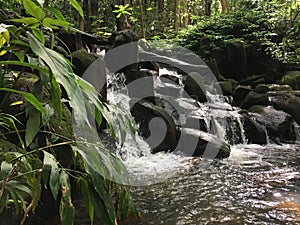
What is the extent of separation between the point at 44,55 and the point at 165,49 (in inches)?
509

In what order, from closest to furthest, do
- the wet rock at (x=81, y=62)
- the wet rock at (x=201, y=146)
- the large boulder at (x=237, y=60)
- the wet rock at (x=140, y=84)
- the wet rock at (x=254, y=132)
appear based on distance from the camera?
the wet rock at (x=201, y=146), the wet rock at (x=81, y=62), the wet rock at (x=140, y=84), the wet rock at (x=254, y=132), the large boulder at (x=237, y=60)

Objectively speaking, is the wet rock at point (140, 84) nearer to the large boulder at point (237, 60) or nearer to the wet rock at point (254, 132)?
the wet rock at point (254, 132)

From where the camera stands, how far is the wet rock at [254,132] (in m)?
8.17

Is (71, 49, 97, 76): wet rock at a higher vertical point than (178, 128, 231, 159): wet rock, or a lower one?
higher

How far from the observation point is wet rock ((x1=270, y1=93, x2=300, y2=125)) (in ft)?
30.1

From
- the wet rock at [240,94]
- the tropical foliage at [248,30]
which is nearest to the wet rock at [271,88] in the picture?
the wet rock at [240,94]

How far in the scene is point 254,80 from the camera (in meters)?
11.8

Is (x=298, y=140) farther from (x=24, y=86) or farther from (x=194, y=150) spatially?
(x=24, y=86)

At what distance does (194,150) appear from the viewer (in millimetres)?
6469

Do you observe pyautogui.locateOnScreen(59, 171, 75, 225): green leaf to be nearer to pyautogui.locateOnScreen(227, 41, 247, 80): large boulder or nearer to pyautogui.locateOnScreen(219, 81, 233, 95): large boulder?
pyautogui.locateOnScreen(219, 81, 233, 95): large boulder

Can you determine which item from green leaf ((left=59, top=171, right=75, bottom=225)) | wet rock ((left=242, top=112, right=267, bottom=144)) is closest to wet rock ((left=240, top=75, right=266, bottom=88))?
wet rock ((left=242, top=112, right=267, bottom=144))

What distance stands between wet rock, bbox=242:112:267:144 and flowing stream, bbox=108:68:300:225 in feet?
1.56

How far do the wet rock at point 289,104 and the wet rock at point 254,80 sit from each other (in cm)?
220

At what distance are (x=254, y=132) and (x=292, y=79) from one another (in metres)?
3.95
